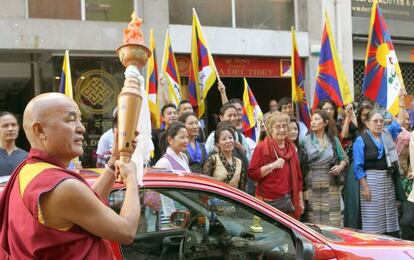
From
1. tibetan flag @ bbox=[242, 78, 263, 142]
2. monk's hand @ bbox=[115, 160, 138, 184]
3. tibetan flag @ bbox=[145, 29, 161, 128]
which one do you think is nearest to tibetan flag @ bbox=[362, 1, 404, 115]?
tibetan flag @ bbox=[242, 78, 263, 142]

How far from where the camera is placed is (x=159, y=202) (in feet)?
9.74

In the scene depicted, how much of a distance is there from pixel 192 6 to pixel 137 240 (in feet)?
28.7

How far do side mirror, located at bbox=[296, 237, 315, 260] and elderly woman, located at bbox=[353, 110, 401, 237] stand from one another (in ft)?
10.9

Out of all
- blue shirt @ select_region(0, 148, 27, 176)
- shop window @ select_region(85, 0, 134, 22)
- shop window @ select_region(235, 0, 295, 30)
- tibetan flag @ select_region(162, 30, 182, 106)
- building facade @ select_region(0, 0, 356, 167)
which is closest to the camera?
blue shirt @ select_region(0, 148, 27, 176)

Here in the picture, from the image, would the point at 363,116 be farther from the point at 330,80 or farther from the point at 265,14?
the point at 265,14

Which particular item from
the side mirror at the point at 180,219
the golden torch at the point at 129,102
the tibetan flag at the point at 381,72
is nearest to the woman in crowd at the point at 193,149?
the side mirror at the point at 180,219

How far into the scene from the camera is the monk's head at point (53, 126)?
184cm

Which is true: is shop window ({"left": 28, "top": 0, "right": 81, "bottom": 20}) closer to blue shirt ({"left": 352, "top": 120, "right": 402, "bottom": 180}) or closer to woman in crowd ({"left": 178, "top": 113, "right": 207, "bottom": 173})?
woman in crowd ({"left": 178, "top": 113, "right": 207, "bottom": 173})

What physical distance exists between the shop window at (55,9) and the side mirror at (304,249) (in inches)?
314

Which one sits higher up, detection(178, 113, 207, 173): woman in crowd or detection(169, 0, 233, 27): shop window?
detection(169, 0, 233, 27): shop window

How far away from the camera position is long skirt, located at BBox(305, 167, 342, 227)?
231 inches

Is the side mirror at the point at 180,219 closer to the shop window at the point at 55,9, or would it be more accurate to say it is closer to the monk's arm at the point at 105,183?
the monk's arm at the point at 105,183

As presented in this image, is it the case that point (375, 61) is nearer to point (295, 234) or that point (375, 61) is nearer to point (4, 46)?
point (295, 234)

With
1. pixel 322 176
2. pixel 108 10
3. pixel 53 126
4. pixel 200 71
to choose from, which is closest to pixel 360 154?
pixel 322 176
